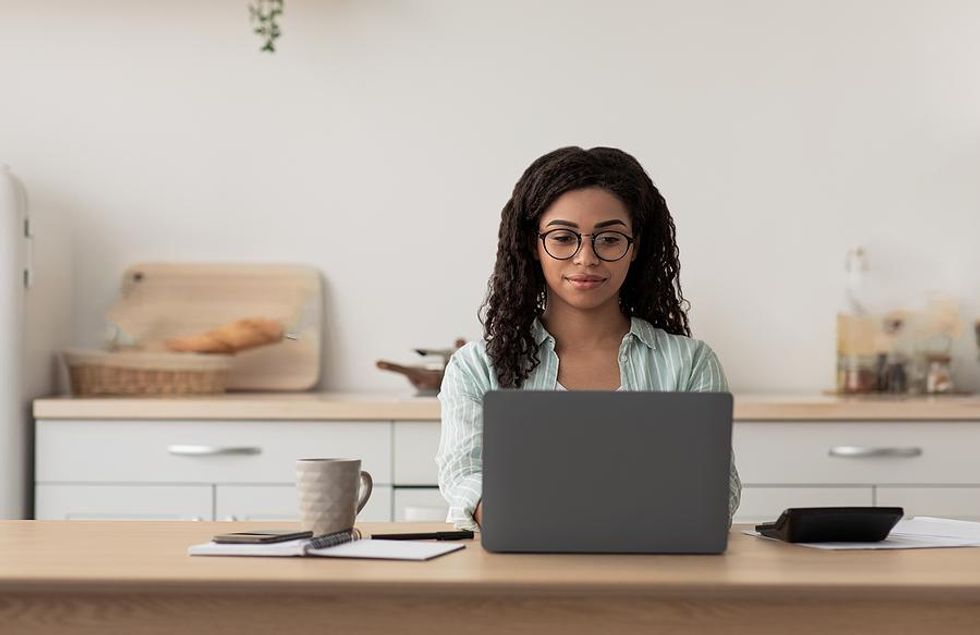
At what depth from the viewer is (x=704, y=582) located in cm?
140

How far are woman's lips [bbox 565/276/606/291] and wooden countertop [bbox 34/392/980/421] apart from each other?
1229mm

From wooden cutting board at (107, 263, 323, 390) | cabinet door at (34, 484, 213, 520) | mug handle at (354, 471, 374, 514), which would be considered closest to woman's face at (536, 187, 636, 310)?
mug handle at (354, 471, 374, 514)

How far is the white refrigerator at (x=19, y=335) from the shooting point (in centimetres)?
323

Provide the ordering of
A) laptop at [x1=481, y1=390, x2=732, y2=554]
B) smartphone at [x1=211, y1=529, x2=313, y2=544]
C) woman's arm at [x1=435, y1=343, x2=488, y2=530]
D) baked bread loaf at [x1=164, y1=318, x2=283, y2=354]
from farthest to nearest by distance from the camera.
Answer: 1. baked bread loaf at [x1=164, y1=318, x2=283, y2=354]
2. woman's arm at [x1=435, y1=343, x2=488, y2=530]
3. smartphone at [x1=211, y1=529, x2=313, y2=544]
4. laptop at [x1=481, y1=390, x2=732, y2=554]

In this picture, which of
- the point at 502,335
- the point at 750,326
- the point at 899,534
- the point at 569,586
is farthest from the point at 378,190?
the point at 569,586

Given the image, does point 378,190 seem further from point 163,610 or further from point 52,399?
point 163,610

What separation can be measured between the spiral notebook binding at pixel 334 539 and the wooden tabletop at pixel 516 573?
0.11 feet

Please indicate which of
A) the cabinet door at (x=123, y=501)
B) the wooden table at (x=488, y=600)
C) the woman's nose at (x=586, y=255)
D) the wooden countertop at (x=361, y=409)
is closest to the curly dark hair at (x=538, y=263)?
the woman's nose at (x=586, y=255)

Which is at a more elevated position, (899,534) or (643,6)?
(643,6)

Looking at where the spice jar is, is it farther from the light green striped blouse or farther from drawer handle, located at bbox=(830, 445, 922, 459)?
the light green striped blouse

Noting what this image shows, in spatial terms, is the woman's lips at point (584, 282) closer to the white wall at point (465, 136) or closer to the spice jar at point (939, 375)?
the white wall at point (465, 136)

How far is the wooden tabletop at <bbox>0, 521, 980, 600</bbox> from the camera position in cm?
141

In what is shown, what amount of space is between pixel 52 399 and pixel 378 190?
3.76 feet

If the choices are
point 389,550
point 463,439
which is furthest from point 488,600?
point 463,439
